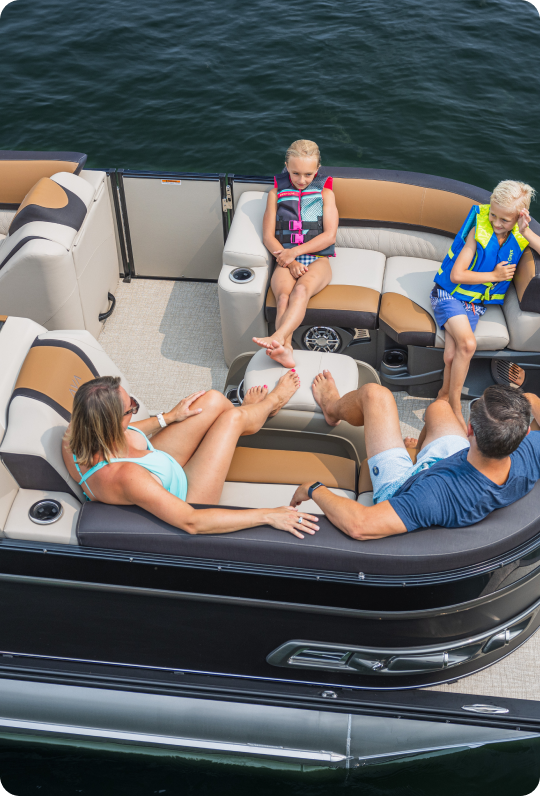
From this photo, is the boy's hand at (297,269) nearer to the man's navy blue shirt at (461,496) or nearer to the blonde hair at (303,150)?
the blonde hair at (303,150)

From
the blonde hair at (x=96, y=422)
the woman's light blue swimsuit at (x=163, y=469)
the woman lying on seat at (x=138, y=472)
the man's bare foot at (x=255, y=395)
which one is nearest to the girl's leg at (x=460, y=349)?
the man's bare foot at (x=255, y=395)

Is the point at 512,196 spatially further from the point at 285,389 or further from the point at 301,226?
the point at 285,389

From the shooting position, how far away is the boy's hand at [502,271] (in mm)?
3117

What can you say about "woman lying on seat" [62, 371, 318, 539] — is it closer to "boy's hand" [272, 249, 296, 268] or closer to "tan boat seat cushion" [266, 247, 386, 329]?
"tan boat seat cushion" [266, 247, 386, 329]

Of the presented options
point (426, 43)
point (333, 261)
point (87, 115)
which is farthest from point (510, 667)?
point (426, 43)

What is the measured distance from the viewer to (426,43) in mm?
7594

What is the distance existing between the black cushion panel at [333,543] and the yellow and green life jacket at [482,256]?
54.9 inches

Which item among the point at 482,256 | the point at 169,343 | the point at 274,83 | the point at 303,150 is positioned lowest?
the point at 169,343

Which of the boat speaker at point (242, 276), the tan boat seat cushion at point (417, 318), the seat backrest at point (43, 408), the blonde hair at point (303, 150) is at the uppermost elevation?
the blonde hair at point (303, 150)

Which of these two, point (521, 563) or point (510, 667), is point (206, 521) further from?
point (510, 667)

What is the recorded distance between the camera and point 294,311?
316 centimetres

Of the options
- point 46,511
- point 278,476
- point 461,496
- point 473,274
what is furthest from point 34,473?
point 473,274

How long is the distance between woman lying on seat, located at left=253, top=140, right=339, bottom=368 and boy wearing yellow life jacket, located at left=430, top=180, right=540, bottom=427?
585 millimetres

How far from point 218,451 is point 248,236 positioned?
143 centimetres
